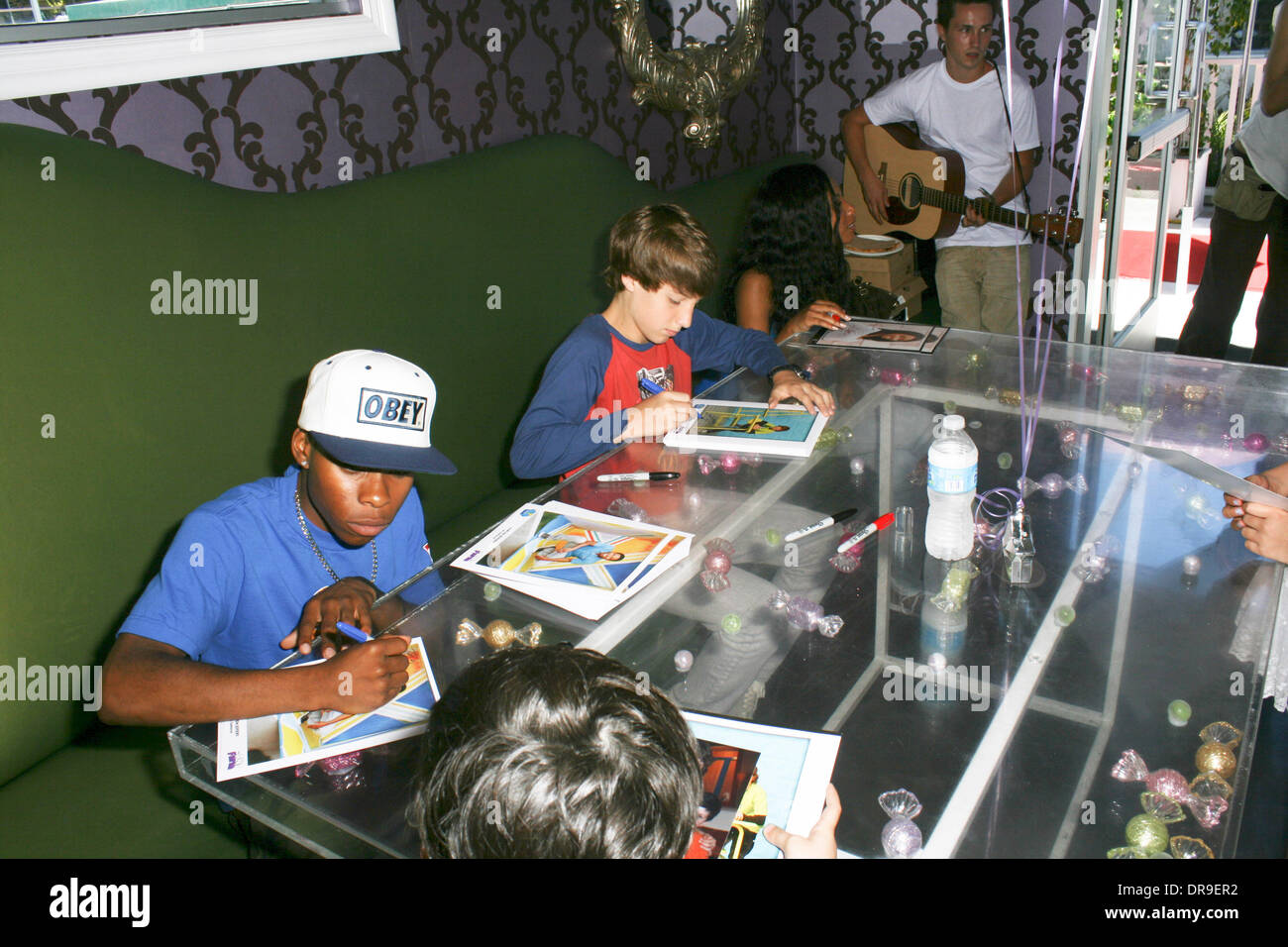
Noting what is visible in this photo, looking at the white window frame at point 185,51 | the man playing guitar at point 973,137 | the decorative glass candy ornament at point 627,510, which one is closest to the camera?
the decorative glass candy ornament at point 627,510

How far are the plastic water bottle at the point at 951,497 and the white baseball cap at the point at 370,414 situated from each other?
2.46 feet

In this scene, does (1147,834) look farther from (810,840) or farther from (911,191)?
(911,191)

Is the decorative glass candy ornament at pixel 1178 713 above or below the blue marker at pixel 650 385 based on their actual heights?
below

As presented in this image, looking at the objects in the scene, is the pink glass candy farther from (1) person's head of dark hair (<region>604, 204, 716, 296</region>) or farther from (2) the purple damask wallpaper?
(2) the purple damask wallpaper

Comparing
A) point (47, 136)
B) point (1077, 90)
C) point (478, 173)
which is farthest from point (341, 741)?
point (1077, 90)

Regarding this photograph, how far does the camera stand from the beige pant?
375 cm

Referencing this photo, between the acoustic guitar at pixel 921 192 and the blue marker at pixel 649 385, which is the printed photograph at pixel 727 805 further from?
the acoustic guitar at pixel 921 192

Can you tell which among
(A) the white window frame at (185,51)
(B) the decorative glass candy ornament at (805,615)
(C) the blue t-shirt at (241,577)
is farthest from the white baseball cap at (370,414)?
(A) the white window frame at (185,51)

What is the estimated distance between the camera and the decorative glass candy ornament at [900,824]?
3.17 feet

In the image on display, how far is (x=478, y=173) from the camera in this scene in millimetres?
2527

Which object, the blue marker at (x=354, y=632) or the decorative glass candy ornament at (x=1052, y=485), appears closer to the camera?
the blue marker at (x=354, y=632)

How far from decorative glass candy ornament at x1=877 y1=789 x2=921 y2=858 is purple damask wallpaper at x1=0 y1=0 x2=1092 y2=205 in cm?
185

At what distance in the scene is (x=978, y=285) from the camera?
3.81m
